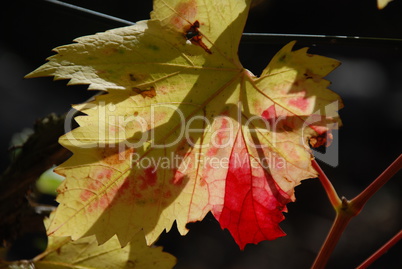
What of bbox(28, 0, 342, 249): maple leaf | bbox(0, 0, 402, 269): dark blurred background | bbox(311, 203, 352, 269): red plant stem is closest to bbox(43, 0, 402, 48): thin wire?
bbox(28, 0, 342, 249): maple leaf

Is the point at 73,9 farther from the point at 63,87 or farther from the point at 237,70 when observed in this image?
the point at 63,87

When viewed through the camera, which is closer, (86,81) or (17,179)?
(86,81)

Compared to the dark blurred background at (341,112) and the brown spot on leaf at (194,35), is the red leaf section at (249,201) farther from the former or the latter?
the dark blurred background at (341,112)

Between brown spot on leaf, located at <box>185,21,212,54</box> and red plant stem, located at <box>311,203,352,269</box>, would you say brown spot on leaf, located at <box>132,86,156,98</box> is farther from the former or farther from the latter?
red plant stem, located at <box>311,203,352,269</box>

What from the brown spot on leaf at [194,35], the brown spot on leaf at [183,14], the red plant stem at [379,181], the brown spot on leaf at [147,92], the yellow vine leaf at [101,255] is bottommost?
the yellow vine leaf at [101,255]

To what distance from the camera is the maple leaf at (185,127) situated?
47 cm

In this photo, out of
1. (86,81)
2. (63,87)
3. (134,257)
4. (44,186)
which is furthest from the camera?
(63,87)

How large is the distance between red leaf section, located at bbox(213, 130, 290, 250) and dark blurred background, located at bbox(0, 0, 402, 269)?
48.8 inches

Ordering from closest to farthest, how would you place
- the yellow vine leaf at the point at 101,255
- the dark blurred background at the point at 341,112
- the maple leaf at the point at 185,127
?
the maple leaf at the point at 185,127
the yellow vine leaf at the point at 101,255
the dark blurred background at the point at 341,112

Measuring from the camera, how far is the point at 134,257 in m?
0.59

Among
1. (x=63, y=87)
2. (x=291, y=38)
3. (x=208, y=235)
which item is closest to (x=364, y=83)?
(x=208, y=235)

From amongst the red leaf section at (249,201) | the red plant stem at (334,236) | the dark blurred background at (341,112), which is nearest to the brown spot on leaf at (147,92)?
the red leaf section at (249,201)

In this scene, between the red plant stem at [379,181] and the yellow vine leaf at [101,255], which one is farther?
the yellow vine leaf at [101,255]

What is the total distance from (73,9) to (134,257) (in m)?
0.32
